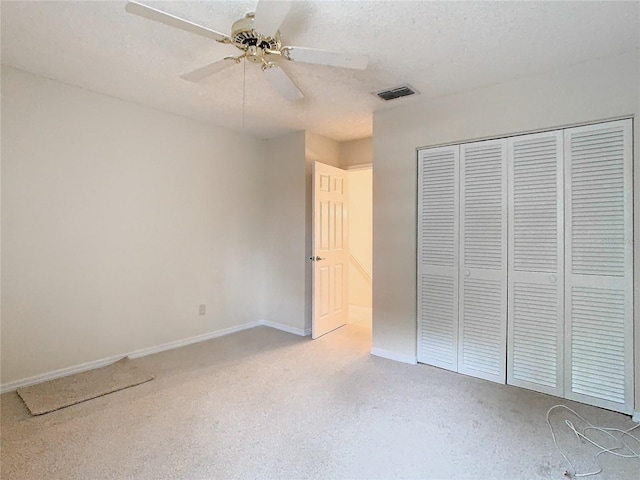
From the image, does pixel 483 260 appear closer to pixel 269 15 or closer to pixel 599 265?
pixel 599 265

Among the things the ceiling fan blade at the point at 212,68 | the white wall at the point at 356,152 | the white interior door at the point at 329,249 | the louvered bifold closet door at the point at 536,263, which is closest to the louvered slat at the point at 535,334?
the louvered bifold closet door at the point at 536,263

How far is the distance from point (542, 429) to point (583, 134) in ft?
6.59

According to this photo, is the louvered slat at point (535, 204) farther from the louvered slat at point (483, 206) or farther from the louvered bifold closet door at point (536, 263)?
the louvered slat at point (483, 206)

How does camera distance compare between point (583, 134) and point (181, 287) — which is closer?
point (583, 134)

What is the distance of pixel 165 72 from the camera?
256 cm

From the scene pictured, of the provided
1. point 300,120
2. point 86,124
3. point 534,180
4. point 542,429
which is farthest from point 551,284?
point 86,124

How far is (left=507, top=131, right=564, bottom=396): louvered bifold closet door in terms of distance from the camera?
250 centimetres

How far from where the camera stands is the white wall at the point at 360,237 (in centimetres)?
527

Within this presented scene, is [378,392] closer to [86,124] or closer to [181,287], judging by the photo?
[181,287]

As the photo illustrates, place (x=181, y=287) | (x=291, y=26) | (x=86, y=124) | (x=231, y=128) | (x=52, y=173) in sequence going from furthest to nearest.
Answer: (x=231, y=128), (x=181, y=287), (x=86, y=124), (x=52, y=173), (x=291, y=26)

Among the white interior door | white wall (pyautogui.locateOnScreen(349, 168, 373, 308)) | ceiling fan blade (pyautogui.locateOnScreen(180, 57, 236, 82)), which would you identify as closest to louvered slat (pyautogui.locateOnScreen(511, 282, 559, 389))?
the white interior door

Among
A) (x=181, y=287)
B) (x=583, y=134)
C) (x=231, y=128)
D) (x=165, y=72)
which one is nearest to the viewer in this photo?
(x=583, y=134)

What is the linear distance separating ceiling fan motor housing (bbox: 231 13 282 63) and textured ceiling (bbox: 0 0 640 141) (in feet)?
0.57

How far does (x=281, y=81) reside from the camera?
214cm
